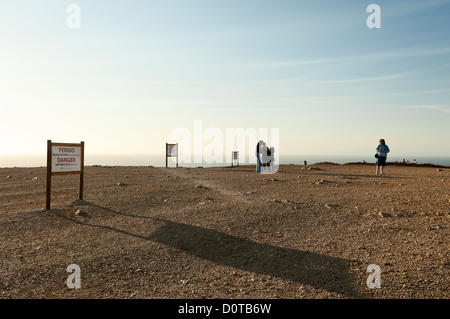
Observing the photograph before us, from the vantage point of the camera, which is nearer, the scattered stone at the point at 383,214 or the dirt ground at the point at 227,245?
the dirt ground at the point at 227,245

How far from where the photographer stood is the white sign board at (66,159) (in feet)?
36.3

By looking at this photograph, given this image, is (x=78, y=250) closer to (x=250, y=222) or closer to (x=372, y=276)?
(x=250, y=222)

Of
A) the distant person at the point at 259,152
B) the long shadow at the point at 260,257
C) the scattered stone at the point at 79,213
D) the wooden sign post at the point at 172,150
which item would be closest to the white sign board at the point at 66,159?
the scattered stone at the point at 79,213

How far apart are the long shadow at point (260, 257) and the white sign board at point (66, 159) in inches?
156

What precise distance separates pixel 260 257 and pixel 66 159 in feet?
27.1

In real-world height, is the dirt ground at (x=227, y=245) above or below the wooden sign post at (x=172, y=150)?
below

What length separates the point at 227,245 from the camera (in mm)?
7332

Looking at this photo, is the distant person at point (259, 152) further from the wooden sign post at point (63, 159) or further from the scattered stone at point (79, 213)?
the scattered stone at point (79, 213)

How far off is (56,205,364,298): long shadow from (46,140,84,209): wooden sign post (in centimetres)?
384

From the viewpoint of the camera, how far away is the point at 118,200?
11.8 meters

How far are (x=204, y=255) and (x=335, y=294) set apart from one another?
9.05 ft

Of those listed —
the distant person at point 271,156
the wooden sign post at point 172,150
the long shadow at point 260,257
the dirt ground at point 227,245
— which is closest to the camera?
the dirt ground at point 227,245
